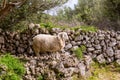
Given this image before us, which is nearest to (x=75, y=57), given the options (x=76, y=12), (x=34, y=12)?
(x=34, y=12)

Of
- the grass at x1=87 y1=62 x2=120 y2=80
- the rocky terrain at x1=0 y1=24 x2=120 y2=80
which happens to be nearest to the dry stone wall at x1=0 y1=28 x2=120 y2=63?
the rocky terrain at x1=0 y1=24 x2=120 y2=80

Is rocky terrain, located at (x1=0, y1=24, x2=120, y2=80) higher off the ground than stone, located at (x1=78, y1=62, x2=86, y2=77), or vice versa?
rocky terrain, located at (x1=0, y1=24, x2=120, y2=80)

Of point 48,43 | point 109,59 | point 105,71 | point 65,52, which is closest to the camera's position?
point 48,43

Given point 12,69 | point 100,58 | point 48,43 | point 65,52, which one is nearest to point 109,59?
point 100,58

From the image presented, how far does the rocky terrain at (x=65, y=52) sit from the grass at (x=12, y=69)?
0.67 ft

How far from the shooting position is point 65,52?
11055mm

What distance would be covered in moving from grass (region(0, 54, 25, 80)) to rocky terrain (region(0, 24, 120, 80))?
203 millimetres

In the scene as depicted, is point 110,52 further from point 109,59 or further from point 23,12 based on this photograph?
point 23,12

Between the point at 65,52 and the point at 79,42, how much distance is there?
1.41m

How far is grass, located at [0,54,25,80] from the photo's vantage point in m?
7.50

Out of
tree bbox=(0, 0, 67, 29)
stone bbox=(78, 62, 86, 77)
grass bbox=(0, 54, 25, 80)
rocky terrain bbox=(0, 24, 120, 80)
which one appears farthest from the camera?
tree bbox=(0, 0, 67, 29)

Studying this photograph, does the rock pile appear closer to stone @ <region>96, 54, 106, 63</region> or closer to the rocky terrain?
the rocky terrain

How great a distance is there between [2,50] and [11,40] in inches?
20.2

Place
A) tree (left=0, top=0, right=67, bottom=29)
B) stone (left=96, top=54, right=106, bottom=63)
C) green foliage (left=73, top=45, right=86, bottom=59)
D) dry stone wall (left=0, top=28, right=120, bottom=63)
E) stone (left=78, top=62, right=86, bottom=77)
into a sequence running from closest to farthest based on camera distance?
1. stone (left=78, top=62, right=86, bottom=77)
2. green foliage (left=73, top=45, right=86, bottom=59)
3. dry stone wall (left=0, top=28, right=120, bottom=63)
4. tree (left=0, top=0, right=67, bottom=29)
5. stone (left=96, top=54, right=106, bottom=63)
